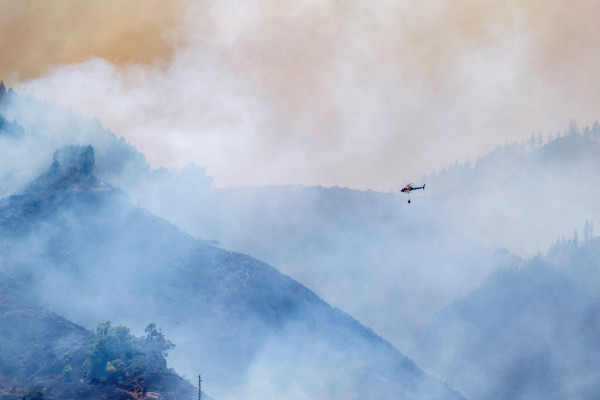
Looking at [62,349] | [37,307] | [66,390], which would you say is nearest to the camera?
[66,390]

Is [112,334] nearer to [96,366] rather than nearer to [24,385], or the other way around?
[96,366]

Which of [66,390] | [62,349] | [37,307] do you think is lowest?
[66,390]

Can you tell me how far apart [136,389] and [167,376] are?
1102cm

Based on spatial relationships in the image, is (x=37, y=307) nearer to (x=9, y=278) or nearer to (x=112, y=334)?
(x=9, y=278)

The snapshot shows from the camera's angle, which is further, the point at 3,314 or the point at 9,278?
the point at 9,278

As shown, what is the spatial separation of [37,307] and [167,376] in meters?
41.5

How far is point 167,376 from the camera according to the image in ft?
570

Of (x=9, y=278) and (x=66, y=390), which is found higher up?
(x=9, y=278)

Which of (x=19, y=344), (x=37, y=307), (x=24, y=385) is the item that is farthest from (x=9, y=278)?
(x=24, y=385)

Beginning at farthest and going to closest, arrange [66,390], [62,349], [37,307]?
[37,307] → [62,349] → [66,390]

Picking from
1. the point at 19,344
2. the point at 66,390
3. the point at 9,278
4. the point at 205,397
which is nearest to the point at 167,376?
the point at 205,397

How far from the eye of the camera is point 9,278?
650ft

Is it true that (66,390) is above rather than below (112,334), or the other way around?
below

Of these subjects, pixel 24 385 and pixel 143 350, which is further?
pixel 143 350
